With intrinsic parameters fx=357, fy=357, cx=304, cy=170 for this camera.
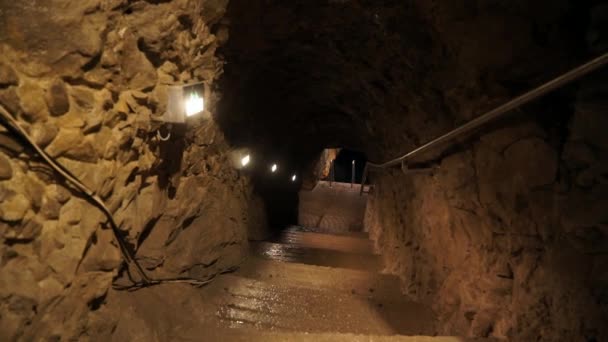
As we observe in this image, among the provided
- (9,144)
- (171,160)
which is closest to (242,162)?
(171,160)

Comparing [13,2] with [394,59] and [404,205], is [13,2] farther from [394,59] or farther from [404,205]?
[404,205]

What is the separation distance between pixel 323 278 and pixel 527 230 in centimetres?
292

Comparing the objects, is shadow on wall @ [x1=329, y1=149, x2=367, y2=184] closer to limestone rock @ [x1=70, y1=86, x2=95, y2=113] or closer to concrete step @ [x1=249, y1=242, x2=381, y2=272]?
concrete step @ [x1=249, y1=242, x2=381, y2=272]

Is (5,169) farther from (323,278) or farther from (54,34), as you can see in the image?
(323,278)

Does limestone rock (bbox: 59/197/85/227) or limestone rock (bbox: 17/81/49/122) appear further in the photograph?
limestone rock (bbox: 59/197/85/227)

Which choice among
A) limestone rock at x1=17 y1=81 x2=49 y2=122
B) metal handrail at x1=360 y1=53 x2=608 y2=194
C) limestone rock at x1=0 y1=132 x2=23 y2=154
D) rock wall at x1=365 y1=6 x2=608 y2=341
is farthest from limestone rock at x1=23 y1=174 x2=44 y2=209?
rock wall at x1=365 y1=6 x2=608 y2=341

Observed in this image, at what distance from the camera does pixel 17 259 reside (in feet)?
5.34

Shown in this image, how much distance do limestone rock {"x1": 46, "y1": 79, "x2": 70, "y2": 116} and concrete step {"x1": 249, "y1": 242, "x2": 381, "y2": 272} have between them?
14.5 feet

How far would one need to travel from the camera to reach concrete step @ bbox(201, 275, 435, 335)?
3496mm

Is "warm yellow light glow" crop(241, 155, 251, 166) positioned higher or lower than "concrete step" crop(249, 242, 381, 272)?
higher

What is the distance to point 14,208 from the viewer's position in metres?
1.56

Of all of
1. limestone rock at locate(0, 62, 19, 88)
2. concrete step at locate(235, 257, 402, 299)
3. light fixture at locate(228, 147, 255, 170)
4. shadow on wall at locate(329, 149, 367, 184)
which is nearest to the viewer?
limestone rock at locate(0, 62, 19, 88)

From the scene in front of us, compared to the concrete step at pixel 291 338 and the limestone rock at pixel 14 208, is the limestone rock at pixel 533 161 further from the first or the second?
the limestone rock at pixel 14 208

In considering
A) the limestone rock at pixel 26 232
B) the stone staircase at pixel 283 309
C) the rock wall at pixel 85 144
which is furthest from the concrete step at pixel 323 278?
the limestone rock at pixel 26 232
